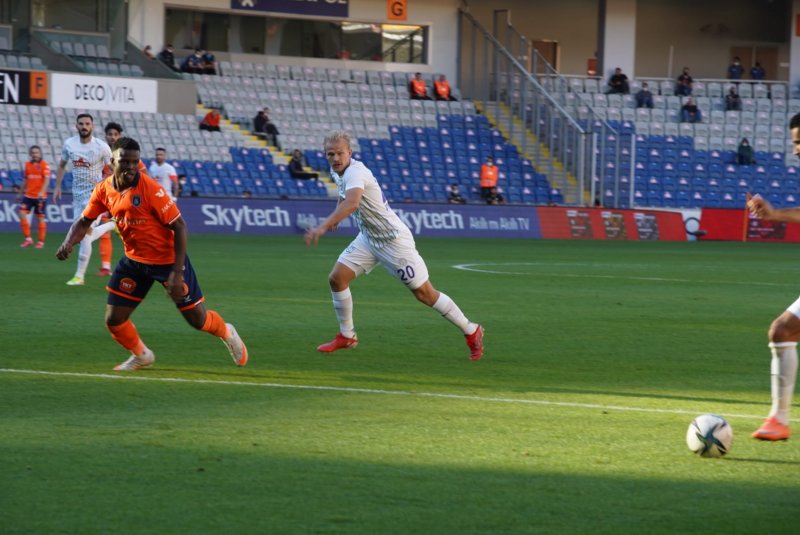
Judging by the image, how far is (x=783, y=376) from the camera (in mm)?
7395

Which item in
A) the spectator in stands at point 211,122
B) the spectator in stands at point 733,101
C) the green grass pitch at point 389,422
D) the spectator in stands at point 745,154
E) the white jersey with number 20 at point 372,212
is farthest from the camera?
the spectator in stands at point 733,101

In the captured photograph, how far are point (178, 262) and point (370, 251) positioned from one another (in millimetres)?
2354

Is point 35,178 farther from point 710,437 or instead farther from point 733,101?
point 733,101

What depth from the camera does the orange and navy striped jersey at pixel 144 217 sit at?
31.1ft

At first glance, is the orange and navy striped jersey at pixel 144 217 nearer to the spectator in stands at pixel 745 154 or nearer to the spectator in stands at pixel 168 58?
the spectator in stands at pixel 168 58

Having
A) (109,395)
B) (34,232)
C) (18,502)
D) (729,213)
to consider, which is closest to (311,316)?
(109,395)

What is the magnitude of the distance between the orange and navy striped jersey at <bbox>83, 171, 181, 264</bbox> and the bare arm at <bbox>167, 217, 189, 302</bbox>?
81mm

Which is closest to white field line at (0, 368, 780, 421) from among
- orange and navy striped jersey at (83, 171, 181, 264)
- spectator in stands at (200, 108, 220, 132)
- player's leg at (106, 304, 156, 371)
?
player's leg at (106, 304, 156, 371)

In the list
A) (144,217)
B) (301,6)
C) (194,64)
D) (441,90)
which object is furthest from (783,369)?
(301,6)

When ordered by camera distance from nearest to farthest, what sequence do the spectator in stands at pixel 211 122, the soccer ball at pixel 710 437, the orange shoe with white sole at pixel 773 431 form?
the soccer ball at pixel 710 437, the orange shoe with white sole at pixel 773 431, the spectator in stands at pixel 211 122

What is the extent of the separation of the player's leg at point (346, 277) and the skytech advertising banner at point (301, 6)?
34699 millimetres

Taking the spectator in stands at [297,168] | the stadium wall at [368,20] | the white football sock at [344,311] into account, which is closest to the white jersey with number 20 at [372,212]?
the white football sock at [344,311]

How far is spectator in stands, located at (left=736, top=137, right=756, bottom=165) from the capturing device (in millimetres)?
46344

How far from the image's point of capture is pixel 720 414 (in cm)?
845
